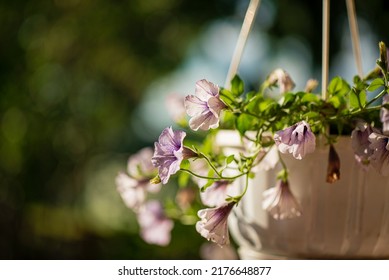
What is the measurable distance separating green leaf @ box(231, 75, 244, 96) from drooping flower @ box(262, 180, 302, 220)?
0.10 metres

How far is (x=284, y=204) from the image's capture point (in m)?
0.58

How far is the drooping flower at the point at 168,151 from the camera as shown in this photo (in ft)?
1.68

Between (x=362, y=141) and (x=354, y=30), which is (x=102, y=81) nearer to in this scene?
(x=354, y=30)

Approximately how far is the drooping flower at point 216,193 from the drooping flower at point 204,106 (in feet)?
0.38

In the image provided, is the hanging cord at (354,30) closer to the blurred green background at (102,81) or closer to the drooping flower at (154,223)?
the drooping flower at (154,223)

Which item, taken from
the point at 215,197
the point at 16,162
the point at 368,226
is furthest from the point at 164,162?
the point at 16,162

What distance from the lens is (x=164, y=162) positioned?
0.52 m

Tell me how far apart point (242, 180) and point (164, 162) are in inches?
6.0

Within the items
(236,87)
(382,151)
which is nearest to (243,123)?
(236,87)


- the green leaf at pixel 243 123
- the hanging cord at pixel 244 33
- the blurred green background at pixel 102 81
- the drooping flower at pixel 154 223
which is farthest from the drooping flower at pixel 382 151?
the blurred green background at pixel 102 81

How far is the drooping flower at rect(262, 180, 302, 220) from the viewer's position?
584mm

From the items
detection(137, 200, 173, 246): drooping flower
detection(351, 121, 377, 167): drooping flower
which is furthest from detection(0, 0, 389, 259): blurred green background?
detection(351, 121, 377, 167): drooping flower
